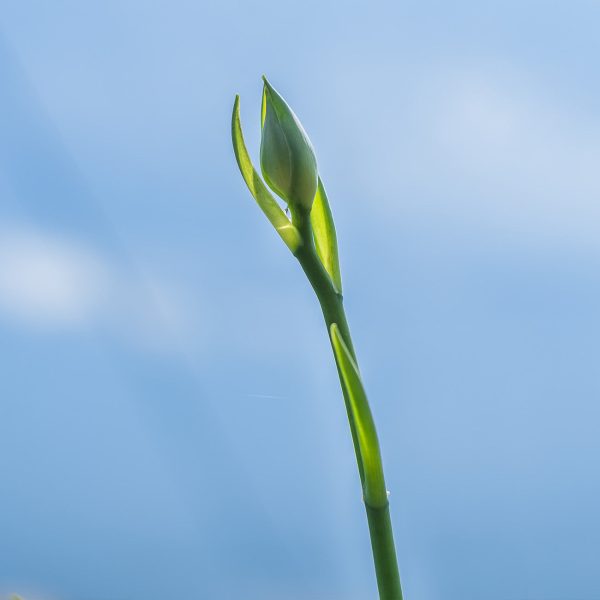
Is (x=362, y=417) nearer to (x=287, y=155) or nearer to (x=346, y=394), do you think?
(x=346, y=394)

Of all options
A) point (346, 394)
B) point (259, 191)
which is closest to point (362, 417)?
point (346, 394)

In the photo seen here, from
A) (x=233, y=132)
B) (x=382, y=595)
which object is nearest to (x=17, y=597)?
(x=382, y=595)

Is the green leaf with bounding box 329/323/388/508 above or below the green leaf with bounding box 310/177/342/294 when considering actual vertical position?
below

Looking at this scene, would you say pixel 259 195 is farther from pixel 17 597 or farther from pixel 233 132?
pixel 17 597

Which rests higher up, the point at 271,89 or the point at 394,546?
the point at 271,89

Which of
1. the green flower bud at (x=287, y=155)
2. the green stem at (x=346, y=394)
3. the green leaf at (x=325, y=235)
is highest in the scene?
the green flower bud at (x=287, y=155)

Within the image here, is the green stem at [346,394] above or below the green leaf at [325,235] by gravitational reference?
below
